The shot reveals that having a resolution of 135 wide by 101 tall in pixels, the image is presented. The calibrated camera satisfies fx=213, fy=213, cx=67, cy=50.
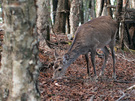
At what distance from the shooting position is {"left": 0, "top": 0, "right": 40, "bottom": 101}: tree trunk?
10.1 ft

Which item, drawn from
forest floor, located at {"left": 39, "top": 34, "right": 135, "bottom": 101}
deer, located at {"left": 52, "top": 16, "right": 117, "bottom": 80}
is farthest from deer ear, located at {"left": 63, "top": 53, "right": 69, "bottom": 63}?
forest floor, located at {"left": 39, "top": 34, "right": 135, "bottom": 101}

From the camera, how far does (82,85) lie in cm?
660

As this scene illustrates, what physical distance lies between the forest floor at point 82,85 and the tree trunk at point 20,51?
182cm

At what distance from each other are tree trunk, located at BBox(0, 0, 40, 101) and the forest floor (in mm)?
1820

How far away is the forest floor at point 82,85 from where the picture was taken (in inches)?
213

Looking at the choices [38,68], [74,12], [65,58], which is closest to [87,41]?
[65,58]

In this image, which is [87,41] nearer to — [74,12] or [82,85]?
[82,85]

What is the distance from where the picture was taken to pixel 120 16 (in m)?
11.0

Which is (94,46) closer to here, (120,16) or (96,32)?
(96,32)

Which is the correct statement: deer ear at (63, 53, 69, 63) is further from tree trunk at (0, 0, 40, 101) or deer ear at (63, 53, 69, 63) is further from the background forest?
tree trunk at (0, 0, 40, 101)

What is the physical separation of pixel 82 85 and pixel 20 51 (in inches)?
149

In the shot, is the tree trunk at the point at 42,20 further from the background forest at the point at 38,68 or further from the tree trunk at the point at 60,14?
the tree trunk at the point at 60,14

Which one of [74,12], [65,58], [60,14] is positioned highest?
[74,12]

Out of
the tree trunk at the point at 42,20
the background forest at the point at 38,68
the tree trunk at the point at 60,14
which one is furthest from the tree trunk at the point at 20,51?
the tree trunk at the point at 60,14
